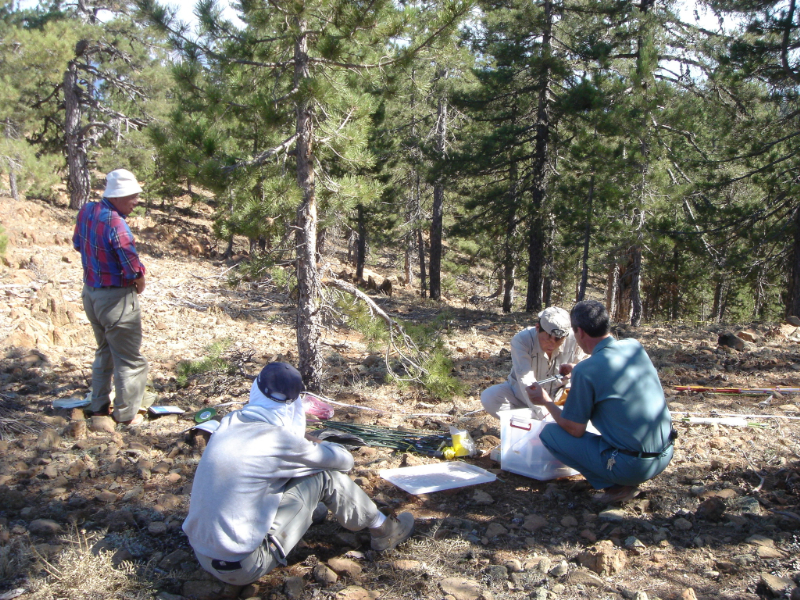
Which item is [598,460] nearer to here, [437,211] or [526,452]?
[526,452]

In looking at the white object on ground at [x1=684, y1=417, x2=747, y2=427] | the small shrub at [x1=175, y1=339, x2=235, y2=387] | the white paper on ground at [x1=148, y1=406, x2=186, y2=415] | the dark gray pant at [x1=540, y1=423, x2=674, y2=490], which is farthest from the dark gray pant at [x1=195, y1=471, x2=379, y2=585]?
the small shrub at [x1=175, y1=339, x2=235, y2=387]

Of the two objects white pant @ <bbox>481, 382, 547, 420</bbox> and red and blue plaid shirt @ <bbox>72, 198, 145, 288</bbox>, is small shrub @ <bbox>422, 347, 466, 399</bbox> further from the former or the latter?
red and blue plaid shirt @ <bbox>72, 198, 145, 288</bbox>

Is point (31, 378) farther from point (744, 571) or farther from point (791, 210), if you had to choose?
point (791, 210)

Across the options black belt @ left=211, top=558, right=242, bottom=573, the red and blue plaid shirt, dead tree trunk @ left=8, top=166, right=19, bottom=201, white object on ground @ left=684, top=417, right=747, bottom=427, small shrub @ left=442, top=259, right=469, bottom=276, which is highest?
dead tree trunk @ left=8, top=166, right=19, bottom=201

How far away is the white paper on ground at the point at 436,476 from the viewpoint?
3.80m

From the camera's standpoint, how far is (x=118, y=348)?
477cm

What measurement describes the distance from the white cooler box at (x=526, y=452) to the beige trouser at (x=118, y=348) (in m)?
3.03

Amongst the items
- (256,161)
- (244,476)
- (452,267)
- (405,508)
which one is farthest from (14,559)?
(452,267)

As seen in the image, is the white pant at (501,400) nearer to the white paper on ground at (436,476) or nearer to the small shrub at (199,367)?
the white paper on ground at (436,476)

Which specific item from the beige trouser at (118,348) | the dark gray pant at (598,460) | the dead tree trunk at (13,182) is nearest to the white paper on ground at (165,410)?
the beige trouser at (118,348)

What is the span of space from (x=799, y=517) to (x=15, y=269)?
37.8 feet

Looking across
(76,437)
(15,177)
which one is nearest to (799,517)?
(76,437)

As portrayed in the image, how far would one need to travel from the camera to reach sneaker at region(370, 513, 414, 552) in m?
3.13

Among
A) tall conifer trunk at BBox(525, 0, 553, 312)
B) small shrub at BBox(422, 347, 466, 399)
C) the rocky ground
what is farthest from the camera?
tall conifer trunk at BBox(525, 0, 553, 312)
